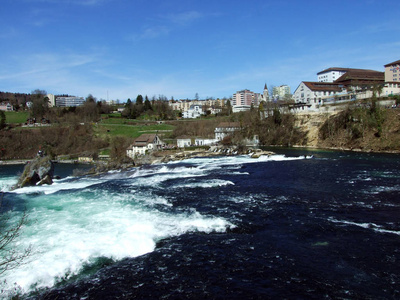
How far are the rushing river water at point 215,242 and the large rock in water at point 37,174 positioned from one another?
26.4ft

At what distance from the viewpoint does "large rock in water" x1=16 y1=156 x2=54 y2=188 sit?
1351 inches

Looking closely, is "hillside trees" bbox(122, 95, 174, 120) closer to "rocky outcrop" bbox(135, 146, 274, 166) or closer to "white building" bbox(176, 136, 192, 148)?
"white building" bbox(176, 136, 192, 148)

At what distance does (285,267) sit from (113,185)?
23087 millimetres

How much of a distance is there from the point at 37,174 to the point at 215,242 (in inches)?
1234

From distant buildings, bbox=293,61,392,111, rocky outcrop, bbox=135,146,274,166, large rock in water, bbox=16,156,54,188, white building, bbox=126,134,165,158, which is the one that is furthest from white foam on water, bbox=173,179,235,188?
distant buildings, bbox=293,61,392,111

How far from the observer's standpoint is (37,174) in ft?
118

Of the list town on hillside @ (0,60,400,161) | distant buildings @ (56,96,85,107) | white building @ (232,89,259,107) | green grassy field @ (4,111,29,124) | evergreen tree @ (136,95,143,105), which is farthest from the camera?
distant buildings @ (56,96,85,107)

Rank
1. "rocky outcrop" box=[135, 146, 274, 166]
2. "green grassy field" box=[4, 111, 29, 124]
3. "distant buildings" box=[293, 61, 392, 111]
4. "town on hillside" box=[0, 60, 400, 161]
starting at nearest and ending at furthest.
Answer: "rocky outcrop" box=[135, 146, 274, 166] → "town on hillside" box=[0, 60, 400, 161] → "distant buildings" box=[293, 61, 392, 111] → "green grassy field" box=[4, 111, 29, 124]

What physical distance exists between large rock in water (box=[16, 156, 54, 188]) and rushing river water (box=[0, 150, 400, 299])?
26.4 feet

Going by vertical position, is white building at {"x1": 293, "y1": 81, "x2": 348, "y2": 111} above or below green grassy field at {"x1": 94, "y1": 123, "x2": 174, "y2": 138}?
above

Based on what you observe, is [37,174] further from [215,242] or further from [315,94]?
[315,94]

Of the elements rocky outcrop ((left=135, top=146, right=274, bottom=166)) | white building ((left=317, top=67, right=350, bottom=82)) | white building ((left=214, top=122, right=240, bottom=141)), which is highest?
white building ((left=317, top=67, right=350, bottom=82))

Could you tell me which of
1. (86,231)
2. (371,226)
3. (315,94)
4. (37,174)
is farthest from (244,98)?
(86,231)

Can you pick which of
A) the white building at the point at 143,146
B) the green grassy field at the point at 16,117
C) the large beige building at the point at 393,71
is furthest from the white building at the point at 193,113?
the large beige building at the point at 393,71
